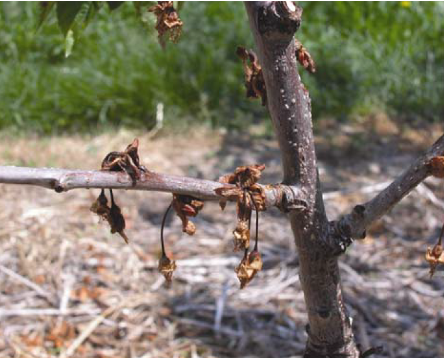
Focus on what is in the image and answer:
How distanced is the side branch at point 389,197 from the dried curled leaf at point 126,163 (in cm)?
37

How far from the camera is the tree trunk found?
2.65ft

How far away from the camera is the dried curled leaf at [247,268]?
922mm

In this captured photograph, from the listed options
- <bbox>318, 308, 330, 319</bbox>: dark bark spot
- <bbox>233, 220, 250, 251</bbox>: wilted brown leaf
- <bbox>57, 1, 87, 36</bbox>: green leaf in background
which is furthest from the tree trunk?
<bbox>57, 1, 87, 36</bbox>: green leaf in background

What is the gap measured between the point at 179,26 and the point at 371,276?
1.71 metres

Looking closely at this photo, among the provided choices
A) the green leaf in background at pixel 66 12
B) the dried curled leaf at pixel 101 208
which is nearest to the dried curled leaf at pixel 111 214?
the dried curled leaf at pixel 101 208

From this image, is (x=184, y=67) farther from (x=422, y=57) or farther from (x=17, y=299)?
(x=17, y=299)

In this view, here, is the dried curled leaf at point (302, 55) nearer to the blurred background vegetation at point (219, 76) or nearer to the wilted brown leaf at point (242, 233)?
the wilted brown leaf at point (242, 233)

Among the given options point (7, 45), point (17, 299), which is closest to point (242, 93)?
point (7, 45)

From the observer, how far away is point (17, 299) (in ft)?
7.57

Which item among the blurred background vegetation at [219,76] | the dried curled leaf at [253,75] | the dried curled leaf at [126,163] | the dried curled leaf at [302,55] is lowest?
the dried curled leaf at [126,163]

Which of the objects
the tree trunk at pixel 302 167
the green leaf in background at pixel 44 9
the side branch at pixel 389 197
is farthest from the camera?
the green leaf in background at pixel 44 9

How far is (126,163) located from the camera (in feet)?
2.59

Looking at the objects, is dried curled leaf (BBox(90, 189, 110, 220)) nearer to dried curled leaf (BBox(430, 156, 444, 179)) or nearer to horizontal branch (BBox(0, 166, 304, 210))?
horizontal branch (BBox(0, 166, 304, 210))

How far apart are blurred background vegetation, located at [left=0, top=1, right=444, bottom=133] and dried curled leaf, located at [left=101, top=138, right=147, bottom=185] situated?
303 centimetres
